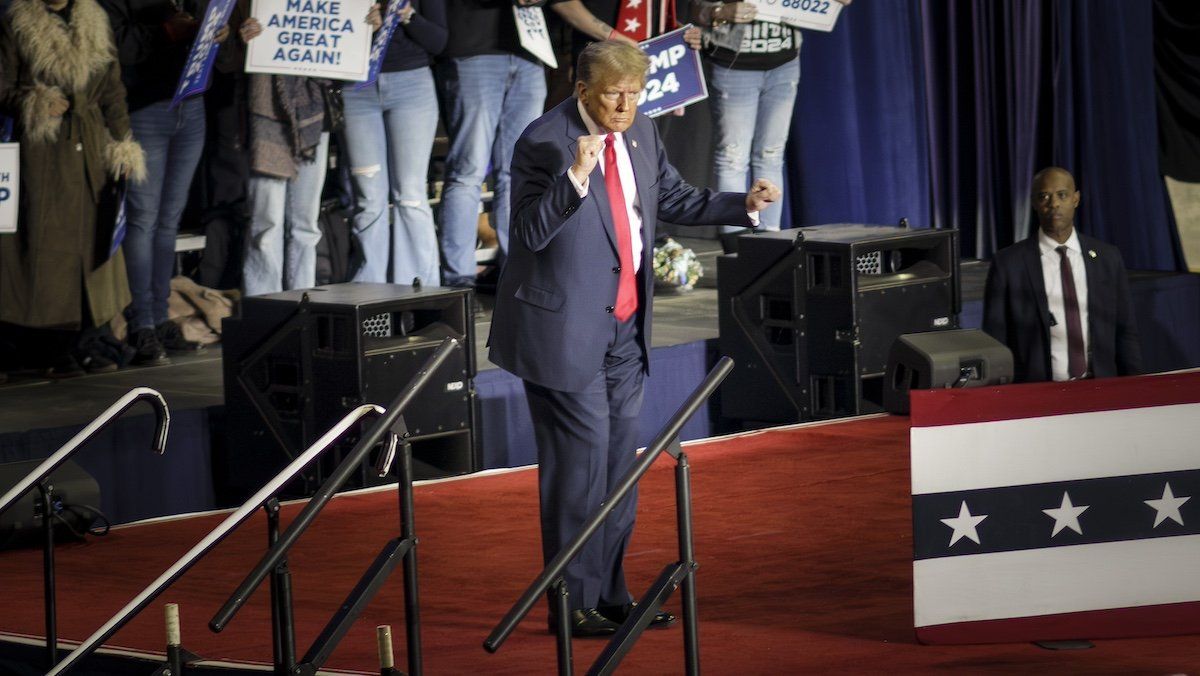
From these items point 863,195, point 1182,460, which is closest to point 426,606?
point 1182,460

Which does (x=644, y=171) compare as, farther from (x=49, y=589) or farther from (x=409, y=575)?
(x=49, y=589)

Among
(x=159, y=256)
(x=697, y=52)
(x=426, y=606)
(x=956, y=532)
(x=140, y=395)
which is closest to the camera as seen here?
(x=956, y=532)

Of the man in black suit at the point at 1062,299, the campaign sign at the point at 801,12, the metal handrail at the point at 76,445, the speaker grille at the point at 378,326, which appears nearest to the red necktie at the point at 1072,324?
the man in black suit at the point at 1062,299

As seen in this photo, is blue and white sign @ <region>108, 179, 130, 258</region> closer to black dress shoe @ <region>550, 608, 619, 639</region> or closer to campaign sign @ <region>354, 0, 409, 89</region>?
campaign sign @ <region>354, 0, 409, 89</region>

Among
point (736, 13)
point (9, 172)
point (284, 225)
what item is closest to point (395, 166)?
point (284, 225)

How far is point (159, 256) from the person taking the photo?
788 centimetres

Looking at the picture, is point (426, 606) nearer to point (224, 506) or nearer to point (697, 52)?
point (224, 506)

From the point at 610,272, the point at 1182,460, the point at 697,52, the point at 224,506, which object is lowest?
the point at 224,506

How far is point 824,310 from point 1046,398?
306 centimetres

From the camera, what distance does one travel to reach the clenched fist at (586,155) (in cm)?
416

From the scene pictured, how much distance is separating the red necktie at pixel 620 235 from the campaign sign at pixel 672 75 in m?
4.19

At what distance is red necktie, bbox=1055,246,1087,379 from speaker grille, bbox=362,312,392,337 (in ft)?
7.74

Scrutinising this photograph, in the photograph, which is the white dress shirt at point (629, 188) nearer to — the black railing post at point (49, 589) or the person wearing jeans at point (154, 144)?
the black railing post at point (49, 589)

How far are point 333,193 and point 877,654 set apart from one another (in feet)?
18.9
